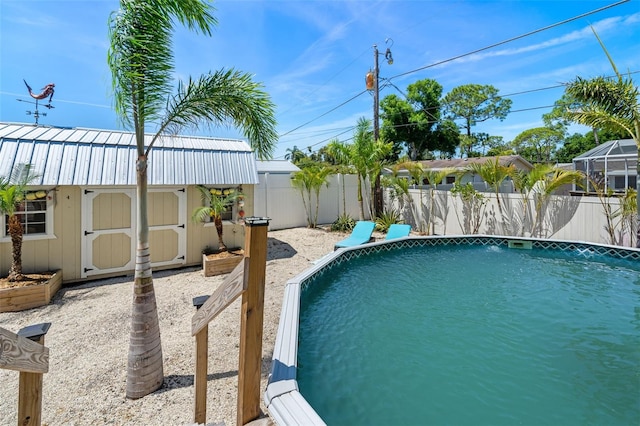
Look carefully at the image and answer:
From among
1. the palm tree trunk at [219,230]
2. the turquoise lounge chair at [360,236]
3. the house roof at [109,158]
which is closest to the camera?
the house roof at [109,158]

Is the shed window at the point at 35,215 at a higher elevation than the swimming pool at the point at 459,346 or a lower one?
higher

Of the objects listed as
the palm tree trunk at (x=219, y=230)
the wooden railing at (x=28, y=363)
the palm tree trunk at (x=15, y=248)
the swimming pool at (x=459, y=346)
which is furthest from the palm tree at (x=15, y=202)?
the swimming pool at (x=459, y=346)

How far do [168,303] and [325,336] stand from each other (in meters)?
2.91

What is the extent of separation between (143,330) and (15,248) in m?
4.07

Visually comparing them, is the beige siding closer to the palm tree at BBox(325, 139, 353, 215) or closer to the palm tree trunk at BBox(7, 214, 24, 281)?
the palm tree trunk at BBox(7, 214, 24, 281)

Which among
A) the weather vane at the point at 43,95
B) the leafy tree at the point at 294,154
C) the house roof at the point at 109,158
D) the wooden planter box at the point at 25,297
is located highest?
the leafy tree at the point at 294,154

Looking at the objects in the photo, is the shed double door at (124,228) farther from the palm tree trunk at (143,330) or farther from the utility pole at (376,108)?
the utility pole at (376,108)

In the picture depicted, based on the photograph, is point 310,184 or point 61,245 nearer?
point 61,245

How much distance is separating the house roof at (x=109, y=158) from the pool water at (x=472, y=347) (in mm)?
3849

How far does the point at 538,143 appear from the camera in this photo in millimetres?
34844

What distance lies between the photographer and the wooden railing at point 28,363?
157cm

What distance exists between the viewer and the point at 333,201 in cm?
1316

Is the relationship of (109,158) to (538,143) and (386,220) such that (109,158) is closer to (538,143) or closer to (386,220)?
(386,220)

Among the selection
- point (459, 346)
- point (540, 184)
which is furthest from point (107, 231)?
point (540, 184)
